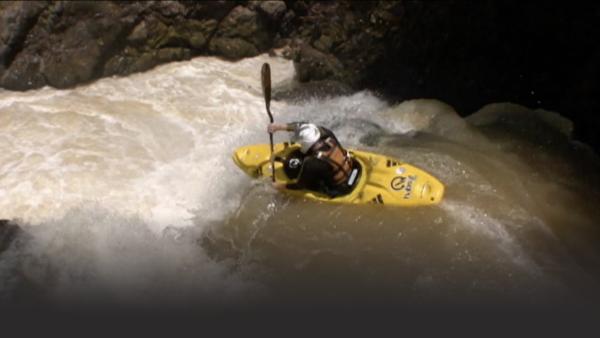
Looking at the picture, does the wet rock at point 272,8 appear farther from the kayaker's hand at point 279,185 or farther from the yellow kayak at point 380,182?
the kayaker's hand at point 279,185

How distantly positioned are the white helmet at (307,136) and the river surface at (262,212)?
1.81 feet

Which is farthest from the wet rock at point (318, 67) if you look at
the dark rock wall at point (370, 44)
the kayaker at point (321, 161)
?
the kayaker at point (321, 161)

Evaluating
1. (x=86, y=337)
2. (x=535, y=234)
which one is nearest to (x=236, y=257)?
(x=86, y=337)

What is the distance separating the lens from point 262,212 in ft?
14.2

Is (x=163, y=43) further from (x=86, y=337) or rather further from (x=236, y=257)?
(x=86, y=337)

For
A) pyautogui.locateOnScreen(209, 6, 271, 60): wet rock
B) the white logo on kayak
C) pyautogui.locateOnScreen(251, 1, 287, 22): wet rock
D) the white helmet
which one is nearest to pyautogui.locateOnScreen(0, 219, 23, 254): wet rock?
the white helmet

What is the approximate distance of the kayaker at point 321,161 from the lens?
404 cm

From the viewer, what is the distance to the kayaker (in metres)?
4.04

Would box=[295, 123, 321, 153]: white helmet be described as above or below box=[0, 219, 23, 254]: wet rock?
above

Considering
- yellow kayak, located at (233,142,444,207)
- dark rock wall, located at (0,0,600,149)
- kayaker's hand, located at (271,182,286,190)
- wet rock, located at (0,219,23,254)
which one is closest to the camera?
wet rock, located at (0,219,23,254)

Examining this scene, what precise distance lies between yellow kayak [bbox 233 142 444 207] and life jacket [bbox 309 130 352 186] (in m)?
0.12

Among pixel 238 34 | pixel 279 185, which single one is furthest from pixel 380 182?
pixel 238 34

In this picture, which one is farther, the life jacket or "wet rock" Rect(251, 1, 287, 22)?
"wet rock" Rect(251, 1, 287, 22)

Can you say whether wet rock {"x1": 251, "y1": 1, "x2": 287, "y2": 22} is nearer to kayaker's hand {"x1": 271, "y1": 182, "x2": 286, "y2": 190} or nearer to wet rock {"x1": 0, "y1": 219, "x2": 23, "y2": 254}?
kayaker's hand {"x1": 271, "y1": 182, "x2": 286, "y2": 190}
